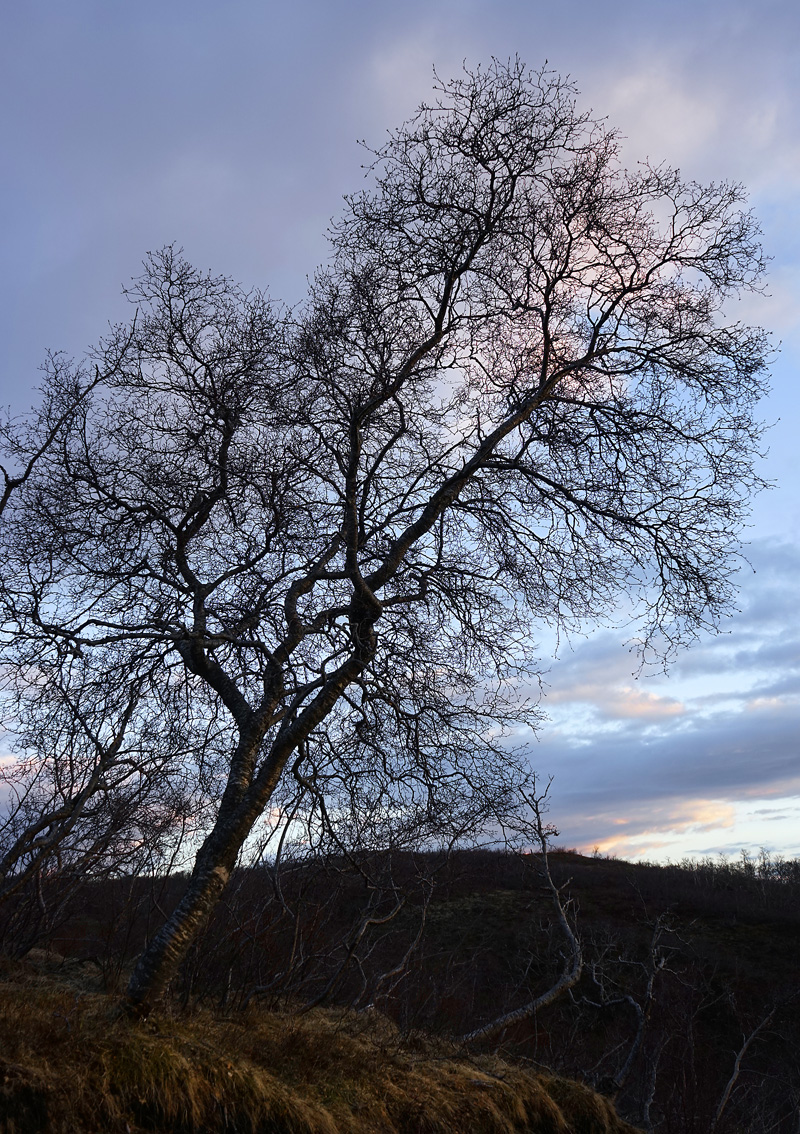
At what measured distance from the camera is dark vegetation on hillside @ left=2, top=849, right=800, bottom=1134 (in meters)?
7.43

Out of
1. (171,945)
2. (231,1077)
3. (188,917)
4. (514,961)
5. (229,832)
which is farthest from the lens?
(514,961)

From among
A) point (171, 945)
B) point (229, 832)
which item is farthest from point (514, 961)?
point (171, 945)

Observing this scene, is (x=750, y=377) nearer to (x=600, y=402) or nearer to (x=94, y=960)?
(x=600, y=402)

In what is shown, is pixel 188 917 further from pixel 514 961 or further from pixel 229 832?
pixel 514 961

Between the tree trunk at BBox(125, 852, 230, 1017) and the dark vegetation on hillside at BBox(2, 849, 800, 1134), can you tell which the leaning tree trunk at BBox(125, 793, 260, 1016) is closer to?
the tree trunk at BBox(125, 852, 230, 1017)

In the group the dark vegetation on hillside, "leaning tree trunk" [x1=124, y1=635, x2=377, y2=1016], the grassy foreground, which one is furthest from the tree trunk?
the dark vegetation on hillside

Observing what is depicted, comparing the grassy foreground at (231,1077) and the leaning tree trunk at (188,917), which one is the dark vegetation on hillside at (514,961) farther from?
the leaning tree trunk at (188,917)

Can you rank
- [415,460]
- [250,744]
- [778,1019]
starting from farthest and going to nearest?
[778,1019]
[415,460]
[250,744]

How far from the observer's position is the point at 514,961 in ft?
82.6

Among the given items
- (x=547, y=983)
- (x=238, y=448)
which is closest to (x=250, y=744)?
(x=238, y=448)

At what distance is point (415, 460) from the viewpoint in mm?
8156

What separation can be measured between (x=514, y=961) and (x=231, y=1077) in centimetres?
2311

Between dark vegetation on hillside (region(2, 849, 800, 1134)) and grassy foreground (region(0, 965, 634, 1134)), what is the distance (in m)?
0.26

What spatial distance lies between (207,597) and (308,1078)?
167 inches
